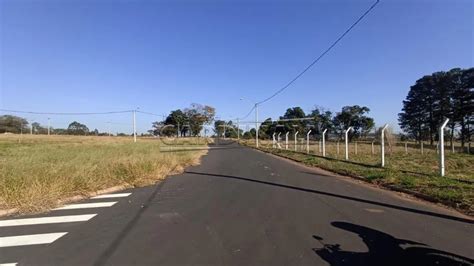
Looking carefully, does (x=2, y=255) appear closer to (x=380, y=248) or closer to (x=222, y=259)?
(x=222, y=259)

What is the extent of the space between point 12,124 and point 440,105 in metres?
131

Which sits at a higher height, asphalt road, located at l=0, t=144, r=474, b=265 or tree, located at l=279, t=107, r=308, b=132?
tree, located at l=279, t=107, r=308, b=132

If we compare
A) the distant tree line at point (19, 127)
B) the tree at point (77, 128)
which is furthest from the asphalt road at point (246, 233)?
the tree at point (77, 128)

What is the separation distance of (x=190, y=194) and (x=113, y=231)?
4.45 metres

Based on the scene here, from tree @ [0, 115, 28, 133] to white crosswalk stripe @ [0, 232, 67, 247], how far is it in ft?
475

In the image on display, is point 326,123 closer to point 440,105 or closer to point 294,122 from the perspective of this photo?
point 294,122

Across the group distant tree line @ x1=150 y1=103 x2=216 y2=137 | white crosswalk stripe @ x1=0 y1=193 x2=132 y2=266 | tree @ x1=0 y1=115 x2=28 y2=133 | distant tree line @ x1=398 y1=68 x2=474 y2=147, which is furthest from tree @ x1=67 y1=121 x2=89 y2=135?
white crosswalk stripe @ x1=0 y1=193 x2=132 y2=266

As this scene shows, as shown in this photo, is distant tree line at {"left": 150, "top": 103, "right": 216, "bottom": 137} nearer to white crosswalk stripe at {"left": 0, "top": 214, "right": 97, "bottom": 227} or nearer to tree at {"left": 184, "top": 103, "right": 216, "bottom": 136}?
tree at {"left": 184, "top": 103, "right": 216, "bottom": 136}

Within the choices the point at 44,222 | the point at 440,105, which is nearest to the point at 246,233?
the point at 44,222

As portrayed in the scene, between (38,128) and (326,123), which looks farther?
(38,128)

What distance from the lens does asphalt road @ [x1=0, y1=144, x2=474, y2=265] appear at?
5348 millimetres

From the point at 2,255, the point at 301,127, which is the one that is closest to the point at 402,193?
the point at 2,255

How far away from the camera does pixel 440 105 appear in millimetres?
74125

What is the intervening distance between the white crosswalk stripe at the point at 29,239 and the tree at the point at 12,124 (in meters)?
145
